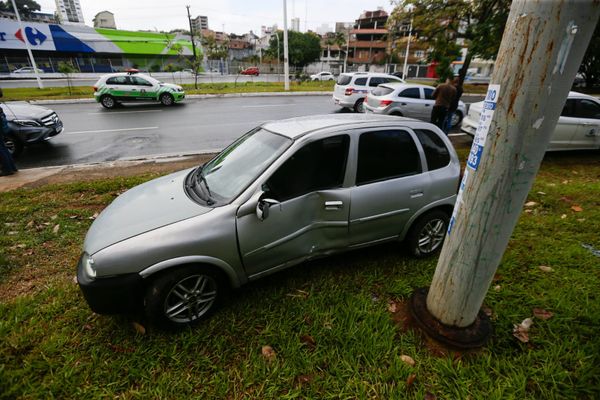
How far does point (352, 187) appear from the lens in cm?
281

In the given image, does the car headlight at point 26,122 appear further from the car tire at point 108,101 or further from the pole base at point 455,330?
the pole base at point 455,330

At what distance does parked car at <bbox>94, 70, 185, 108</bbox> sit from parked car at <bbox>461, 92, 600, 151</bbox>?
51.3 feet

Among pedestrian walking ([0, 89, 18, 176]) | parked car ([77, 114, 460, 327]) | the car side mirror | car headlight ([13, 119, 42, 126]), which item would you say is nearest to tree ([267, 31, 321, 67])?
car headlight ([13, 119, 42, 126])

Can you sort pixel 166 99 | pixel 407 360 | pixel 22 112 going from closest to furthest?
pixel 407 360 < pixel 22 112 < pixel 166 99

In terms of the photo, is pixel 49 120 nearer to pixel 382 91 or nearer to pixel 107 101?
pixel 107 101

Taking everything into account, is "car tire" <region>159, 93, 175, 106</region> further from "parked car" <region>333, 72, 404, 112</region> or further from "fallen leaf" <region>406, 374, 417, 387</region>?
"fallen leaf" <region>406, 374, 417, 387</region>

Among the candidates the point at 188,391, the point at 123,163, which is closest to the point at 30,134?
the point at 123,163

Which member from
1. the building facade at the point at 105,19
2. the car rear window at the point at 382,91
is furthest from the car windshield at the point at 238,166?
Answer: the building facade at the point at 105,19

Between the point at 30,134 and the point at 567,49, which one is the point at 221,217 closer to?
the point at 567,49

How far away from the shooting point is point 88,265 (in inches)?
87.7

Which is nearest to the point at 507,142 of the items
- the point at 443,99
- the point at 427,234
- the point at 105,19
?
the point at 427,234

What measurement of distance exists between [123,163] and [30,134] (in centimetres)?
245

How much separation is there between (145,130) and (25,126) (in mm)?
3389

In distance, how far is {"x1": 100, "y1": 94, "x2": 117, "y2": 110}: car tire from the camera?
14.6 m
